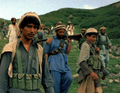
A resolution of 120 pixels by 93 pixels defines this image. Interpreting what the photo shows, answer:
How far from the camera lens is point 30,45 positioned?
2219 millimetres

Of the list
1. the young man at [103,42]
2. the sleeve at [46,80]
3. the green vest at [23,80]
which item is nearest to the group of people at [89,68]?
the sleeve at [46,80]

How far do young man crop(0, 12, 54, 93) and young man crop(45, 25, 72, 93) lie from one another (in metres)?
2.41

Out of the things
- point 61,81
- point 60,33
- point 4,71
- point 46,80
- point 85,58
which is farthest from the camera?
point 60,33

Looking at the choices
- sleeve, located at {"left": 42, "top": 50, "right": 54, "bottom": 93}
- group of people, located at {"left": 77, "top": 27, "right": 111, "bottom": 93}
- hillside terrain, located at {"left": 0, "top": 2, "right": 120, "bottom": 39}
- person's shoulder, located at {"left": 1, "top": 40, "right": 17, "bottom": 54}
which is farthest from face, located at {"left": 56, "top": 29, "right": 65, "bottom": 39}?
hillside terrain, located at {"left": 0, "top": 2, "right": 120, "bottom": 39}

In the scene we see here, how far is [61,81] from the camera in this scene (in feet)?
15.7

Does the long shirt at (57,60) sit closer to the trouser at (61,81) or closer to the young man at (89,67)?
the trouser at (61,81)

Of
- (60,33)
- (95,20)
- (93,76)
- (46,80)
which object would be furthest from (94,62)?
(95,20)

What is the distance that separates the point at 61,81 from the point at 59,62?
482 millimetres

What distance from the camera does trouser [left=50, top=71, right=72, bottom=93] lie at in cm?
469

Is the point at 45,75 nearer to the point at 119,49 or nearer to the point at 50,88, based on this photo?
the point at 50,88

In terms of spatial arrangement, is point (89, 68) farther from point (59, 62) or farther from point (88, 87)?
point (59, 62)

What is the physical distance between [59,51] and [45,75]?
2640 millimetres

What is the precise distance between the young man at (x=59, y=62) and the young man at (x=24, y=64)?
2.41 m

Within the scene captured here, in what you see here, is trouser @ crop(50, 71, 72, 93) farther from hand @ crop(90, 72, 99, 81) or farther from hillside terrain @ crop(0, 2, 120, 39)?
hillside terrain @ crop(0, 2, 120, 39)
